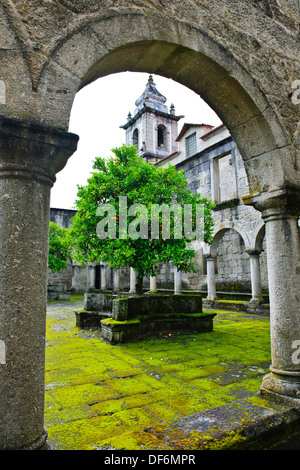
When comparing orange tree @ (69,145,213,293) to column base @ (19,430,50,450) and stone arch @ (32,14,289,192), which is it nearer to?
stone arch @ (32,14,289,192)

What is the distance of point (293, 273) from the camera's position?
2.59 m

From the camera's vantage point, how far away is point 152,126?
64.4ft

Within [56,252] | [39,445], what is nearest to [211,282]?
[56,252]

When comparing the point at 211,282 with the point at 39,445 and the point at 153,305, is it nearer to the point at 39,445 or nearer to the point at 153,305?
the point at 153,305

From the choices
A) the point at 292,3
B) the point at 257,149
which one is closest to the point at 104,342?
the point at 257,149

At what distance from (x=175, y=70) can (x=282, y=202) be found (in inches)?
58.0

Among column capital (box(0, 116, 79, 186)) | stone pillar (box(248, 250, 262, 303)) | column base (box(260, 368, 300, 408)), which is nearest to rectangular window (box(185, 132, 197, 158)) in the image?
stone pillar (box(248, 250, 262, 303))

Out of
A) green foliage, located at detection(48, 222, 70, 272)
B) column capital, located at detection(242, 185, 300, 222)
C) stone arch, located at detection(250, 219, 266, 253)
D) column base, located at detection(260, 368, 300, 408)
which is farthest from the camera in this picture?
green foliage, located at detection(48, 222, 70, 272)

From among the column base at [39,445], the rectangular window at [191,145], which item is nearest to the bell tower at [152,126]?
the rectangular window at [191,145]

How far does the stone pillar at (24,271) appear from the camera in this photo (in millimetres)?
1432

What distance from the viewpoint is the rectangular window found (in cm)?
1313

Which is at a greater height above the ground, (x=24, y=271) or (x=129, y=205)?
(x=129, y=205)
